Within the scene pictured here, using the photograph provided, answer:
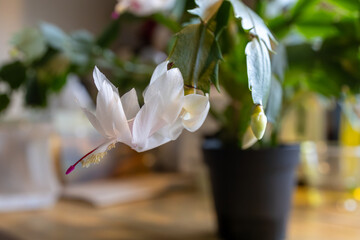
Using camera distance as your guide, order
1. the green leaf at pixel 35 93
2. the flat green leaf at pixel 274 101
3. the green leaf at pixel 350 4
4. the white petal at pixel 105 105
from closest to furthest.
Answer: the white petal at pixel 105 105
the flat green leaf at pixel 274 101
the green leaf at pixel 350 4
the green leaf at pixel 35 93

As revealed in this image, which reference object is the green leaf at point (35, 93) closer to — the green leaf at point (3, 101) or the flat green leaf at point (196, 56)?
the green leaf at point (3, 101)

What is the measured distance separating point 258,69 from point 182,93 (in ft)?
0.22

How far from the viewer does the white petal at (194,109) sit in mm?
275

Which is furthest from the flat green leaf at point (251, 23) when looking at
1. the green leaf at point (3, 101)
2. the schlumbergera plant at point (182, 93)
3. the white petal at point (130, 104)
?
the green leaf at point (3, 101)

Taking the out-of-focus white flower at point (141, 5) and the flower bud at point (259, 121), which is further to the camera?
the out-of-focus white flower at point (141, 5)

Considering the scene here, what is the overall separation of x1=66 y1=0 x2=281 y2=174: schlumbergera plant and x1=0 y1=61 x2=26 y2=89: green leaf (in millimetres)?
389

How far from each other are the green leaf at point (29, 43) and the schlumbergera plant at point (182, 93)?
0.38 meters

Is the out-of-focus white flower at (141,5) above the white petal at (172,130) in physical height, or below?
above

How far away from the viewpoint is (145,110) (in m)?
0.27

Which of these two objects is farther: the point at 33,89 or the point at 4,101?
the point at 33,89

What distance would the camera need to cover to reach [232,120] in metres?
0.61

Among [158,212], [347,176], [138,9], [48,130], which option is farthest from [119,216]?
[347,176]

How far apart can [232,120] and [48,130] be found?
0.52m

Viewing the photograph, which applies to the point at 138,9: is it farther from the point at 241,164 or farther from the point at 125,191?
the point at 125,191
